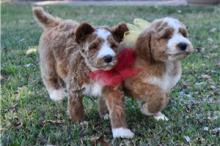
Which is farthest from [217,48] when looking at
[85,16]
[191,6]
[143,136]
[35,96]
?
[191,6]

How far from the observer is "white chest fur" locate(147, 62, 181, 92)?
160 inches

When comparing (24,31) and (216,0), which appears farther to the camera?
(216,0)

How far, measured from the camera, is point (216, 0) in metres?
14.4

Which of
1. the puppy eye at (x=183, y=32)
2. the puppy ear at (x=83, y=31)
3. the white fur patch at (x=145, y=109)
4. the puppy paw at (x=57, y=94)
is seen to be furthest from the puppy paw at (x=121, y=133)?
the puppy paw at (x=57, y=94)

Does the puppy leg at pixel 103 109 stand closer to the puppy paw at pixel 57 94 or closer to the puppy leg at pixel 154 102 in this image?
the puppy leg at pixel 154 102

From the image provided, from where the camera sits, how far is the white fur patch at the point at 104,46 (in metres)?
3.92

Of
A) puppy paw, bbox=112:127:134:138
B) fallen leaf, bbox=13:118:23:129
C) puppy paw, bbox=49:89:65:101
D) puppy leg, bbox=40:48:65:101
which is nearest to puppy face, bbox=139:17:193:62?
puppy paw, bbox=112:127:134:138

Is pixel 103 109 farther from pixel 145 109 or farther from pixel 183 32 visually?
pixel 183 32

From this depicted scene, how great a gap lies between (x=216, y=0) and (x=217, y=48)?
6.90 meters

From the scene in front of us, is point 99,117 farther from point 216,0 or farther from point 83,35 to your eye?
point 216,0

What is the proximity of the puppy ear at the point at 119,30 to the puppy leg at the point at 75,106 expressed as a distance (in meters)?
0.58

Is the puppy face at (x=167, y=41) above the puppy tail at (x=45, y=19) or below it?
above

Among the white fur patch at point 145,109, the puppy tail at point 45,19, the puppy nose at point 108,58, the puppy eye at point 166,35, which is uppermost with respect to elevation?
the puppy eye at point 166,35

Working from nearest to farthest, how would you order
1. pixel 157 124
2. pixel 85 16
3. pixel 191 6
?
pixel 157 124 → pixel 85 16 → pixel 191 6
